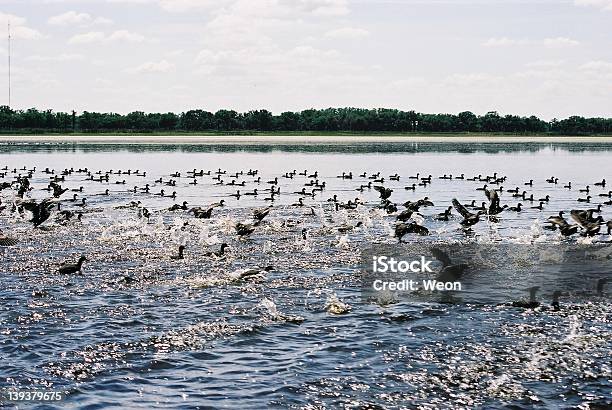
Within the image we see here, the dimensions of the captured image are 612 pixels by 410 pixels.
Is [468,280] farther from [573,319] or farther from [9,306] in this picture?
[9,306]

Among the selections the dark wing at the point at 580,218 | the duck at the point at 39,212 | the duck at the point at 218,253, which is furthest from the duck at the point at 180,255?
the dark wing at the point at 580,218

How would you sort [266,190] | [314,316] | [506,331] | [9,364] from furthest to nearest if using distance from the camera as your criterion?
[266,190] < [314,316] < [506,331] < [9,364]

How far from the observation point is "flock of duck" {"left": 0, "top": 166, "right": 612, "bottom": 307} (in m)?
34.9

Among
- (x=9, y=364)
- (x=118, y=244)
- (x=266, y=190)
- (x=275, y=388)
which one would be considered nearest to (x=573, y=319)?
(x=275, y=388)

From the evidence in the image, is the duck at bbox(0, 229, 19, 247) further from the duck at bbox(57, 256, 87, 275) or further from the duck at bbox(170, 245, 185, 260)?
the duck at bbox(170, 245, 185, 260)

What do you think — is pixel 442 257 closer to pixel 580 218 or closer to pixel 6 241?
pixel 580 218

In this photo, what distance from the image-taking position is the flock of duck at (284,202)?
114 ft

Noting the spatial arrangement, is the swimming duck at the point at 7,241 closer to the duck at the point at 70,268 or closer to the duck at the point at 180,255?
the duck at the point at 70,268

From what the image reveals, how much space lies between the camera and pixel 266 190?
209 feet

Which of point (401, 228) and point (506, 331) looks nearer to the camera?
point (506, 331)

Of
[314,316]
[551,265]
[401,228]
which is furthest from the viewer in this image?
[401,228]

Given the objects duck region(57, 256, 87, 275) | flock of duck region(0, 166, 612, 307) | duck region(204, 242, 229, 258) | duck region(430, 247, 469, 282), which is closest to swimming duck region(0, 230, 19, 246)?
flock of duck region(0, 166, 612, 307)

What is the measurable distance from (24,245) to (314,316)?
17.2 metres

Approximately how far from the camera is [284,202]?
5406 centimetres
